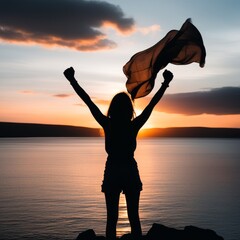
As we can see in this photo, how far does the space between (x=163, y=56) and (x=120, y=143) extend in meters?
1.90

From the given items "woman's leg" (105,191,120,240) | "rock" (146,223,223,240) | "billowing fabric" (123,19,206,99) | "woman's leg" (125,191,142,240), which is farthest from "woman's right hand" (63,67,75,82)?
"rock" (146,223,223,240)

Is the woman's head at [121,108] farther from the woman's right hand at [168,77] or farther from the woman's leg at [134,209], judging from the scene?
the woman's leg at [134,209]

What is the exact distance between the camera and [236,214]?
27750 mm

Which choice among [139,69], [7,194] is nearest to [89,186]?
[7,194]

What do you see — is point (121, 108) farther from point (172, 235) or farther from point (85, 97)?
point (172, 235)

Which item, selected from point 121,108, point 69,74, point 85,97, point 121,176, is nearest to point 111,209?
point 121,176

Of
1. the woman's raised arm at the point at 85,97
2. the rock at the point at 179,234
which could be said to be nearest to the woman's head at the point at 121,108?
the woman's raised arm at the point at 85,97

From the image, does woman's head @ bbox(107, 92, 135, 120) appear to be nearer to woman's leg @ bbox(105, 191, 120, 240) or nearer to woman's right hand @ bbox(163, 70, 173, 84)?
woman's right hand @ bbox(163, 70, 173, 84)

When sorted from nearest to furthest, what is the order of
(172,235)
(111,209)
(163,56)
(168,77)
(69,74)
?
(69,74) < (111,209) < (168,77) < (163,56) < (172,235)

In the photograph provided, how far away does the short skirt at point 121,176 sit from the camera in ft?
21.2

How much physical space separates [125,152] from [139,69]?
5.99 ft

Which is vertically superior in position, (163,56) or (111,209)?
(163,56)

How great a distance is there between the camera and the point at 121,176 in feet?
21.3

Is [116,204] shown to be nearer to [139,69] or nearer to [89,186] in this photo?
[139,69]
